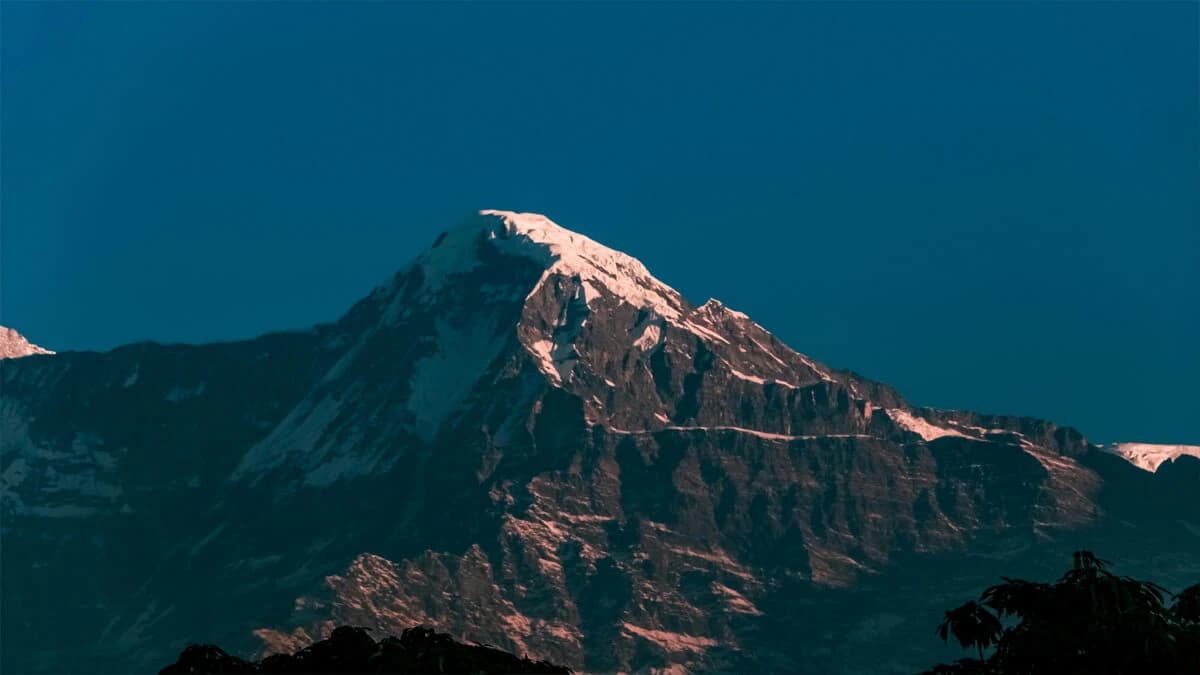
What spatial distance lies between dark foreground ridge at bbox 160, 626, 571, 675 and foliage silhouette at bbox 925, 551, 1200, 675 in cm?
1633

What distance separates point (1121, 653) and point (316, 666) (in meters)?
28.6

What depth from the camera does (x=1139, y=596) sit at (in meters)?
83.6

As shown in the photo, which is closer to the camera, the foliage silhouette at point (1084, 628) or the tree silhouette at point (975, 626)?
the foliage silhouette at point (1084, 628)

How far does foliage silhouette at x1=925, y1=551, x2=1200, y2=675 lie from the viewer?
82188mm

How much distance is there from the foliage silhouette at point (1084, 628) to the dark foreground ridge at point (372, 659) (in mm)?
16327

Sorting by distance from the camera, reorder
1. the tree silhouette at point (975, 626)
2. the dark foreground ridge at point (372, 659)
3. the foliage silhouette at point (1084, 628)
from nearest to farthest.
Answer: the foliage silhouette at point (1084, 628)
the tree silhouette at point (975, 626)
the dark foreground ridge at point (372, 659)

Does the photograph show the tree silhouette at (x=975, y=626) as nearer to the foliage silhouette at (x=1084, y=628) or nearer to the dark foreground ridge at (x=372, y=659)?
the foliage silhouette at (x=1084, y=628)

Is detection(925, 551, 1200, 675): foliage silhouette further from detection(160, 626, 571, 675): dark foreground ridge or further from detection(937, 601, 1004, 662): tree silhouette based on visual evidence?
detection(160, 626, 571, 675): dark foreground ridge

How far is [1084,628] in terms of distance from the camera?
83.5m

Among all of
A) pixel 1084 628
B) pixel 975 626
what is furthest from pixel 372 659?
pixel 1084 628

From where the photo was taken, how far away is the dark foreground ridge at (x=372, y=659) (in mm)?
87312

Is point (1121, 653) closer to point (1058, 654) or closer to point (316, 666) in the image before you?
point (1058, 654)

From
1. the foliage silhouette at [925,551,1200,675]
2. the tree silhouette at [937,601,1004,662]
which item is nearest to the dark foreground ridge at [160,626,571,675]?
the tree silhouette at [937,601,1004,662]

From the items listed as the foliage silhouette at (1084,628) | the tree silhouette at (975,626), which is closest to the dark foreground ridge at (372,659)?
the tree silhouette at (975,626)
